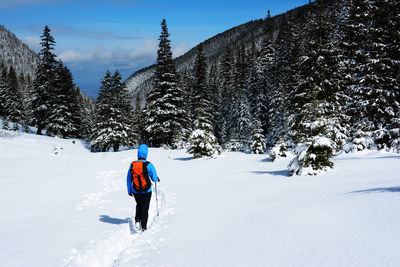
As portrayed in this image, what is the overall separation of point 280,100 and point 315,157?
95.5ft

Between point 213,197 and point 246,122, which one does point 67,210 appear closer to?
point 213,197

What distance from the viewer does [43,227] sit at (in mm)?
6027

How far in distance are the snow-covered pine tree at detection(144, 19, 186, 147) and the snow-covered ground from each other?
2079 cm

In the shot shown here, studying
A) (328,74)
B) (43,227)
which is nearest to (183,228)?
(43,227)

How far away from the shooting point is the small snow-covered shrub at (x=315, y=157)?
9.82 meters

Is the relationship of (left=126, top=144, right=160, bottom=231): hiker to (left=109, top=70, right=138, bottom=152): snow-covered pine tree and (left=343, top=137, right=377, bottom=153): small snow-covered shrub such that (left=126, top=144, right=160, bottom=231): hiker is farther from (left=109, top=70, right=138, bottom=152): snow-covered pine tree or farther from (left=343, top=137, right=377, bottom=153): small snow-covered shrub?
(left=109, top=70, right=138, bottom=152): snow-covered pine tree

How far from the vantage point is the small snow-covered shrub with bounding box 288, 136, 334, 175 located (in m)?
9.82

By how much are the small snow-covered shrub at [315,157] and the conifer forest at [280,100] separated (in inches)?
1.5

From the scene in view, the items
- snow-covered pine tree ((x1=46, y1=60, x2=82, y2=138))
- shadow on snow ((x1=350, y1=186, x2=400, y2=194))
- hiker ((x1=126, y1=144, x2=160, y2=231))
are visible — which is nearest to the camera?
shadow on snow ((x1=350, y1=186, x2=400, y2=194))

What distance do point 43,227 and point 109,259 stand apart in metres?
2.31

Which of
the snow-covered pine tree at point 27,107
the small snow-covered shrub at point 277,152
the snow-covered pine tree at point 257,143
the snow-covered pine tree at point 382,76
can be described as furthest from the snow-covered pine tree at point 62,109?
the snow-covered pine tree at point 382,76

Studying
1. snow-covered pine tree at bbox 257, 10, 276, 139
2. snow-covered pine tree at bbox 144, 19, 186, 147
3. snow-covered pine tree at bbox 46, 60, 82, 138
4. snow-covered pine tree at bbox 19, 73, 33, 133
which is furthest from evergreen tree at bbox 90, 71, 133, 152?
snow-covered pine tree at bbox 257, 10, 276, 139

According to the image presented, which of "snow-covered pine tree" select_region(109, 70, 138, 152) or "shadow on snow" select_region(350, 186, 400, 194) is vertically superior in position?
"snow-covered pine tree" select_region(109, 70, 138, 152)

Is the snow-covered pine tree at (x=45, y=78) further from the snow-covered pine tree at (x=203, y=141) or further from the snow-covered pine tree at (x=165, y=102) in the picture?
the snow-covered pine tree at (x=203, y=141)
